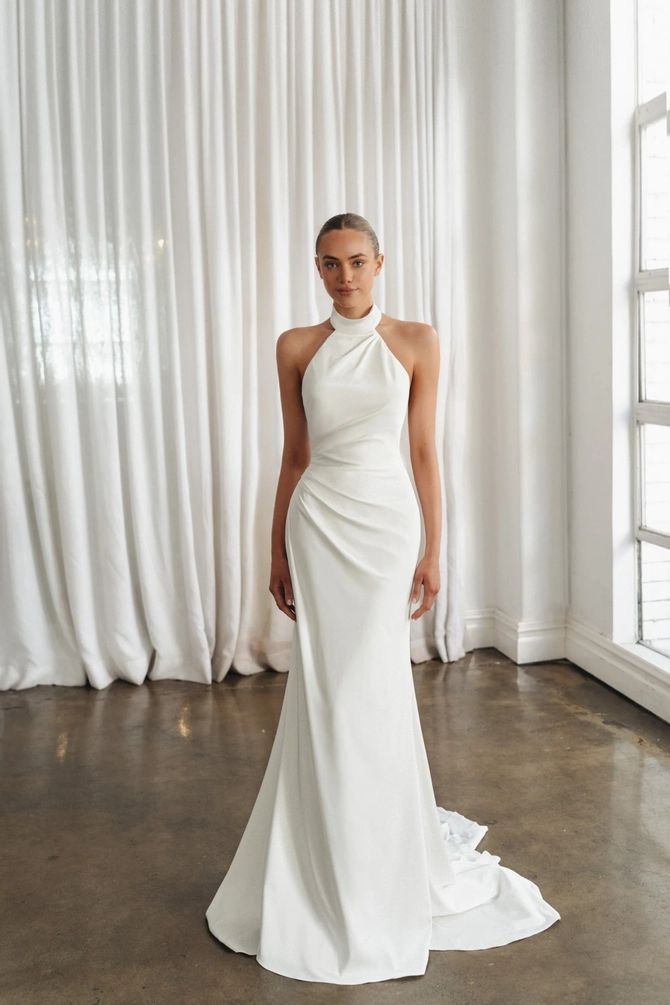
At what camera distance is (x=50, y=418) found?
15.2ft

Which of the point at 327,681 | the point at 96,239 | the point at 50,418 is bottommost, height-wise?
the point at 327,681

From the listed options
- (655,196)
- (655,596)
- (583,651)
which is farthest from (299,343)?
(583,651)

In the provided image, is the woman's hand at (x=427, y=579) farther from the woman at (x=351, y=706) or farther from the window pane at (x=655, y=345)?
the window pane at (x=655, y=345)

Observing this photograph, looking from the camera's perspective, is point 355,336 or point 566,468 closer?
point 355,336

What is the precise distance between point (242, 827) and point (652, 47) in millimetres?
3398

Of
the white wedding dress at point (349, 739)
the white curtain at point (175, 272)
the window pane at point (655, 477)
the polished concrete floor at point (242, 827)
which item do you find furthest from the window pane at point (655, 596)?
the white wedding dress at point (349, 739)

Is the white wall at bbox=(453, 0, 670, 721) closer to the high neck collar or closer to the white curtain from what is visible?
the white curtain

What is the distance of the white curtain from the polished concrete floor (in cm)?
44

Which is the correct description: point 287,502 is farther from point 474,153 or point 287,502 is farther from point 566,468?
point 474,153

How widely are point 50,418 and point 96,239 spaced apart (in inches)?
32.5

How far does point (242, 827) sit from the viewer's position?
3195 millimetres

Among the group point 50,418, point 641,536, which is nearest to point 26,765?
point 50,418

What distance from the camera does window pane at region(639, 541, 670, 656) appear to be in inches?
167

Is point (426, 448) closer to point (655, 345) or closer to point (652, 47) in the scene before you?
point (655, 345)
